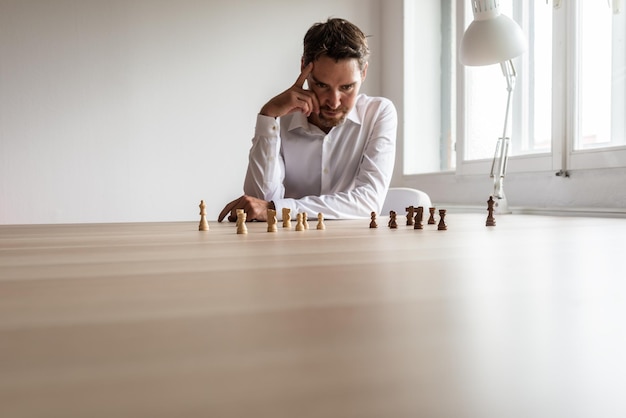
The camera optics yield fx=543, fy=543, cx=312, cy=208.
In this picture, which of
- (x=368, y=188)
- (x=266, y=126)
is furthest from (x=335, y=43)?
(x=368, y=188)

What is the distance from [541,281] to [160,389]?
349mm

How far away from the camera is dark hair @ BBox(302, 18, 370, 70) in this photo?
6.69ft

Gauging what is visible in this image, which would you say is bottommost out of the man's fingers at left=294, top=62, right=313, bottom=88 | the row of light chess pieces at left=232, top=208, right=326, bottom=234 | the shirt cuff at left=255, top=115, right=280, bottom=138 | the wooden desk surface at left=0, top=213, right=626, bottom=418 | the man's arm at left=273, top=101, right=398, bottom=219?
the wooden desk surface at left=0, top=213, right=626, bottom=418

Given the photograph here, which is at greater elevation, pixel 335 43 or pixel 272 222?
pixel 335 43

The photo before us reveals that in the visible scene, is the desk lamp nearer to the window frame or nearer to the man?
the man

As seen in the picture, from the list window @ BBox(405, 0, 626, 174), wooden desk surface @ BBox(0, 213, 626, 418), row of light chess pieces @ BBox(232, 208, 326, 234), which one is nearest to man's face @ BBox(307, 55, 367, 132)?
Answer: window @ BBox(405, 0, 626, 174)

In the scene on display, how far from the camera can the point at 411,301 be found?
329 millimetres

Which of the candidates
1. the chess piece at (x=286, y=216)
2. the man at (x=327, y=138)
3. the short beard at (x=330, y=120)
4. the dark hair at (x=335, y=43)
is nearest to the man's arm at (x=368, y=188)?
the man at (x=327, y=138)

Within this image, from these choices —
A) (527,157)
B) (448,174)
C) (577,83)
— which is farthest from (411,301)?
(448,174)

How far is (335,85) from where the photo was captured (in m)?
2.08

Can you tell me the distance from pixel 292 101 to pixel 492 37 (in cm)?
79

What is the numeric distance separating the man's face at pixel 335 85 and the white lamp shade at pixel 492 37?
1.47ft

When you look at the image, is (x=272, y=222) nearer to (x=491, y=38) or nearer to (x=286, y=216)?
(x=286, y=216)

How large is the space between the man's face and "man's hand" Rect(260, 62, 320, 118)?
0.04 metres
